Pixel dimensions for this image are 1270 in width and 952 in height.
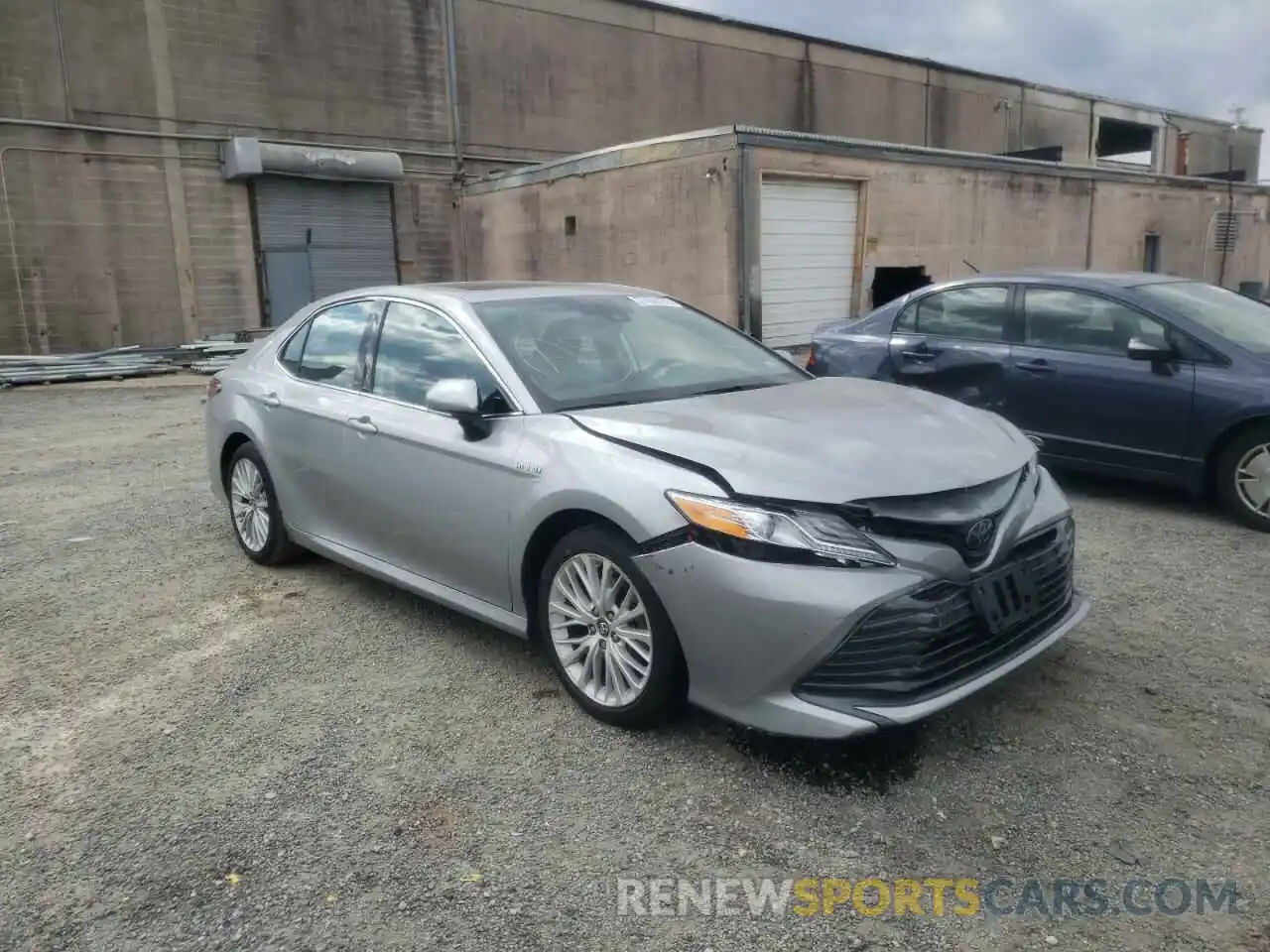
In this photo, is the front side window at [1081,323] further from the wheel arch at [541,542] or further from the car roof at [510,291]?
the wheel arch at [541,542]

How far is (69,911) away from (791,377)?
3.22 meters

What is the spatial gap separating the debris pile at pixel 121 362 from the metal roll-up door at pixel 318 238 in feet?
5.25

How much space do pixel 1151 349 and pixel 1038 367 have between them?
0.74 metres

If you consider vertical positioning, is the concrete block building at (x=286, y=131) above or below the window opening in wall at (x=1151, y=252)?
above

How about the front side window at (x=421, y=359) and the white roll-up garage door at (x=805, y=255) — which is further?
the white roll-up garage door at (x=805, y=255)

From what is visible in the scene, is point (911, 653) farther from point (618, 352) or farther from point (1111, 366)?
point (1111, 366)

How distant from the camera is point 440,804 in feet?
9.55

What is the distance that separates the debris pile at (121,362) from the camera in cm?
1379

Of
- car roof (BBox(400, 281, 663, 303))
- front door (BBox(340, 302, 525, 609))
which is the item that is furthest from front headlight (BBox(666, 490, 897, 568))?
car roof (BBox(400, 281, 663, 303))

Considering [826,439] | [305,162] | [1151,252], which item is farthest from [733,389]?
[1151,252]

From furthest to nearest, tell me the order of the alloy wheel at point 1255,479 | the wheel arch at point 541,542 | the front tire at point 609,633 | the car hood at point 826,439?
the alloy wheel at point 1255,479, the wheel arch at point 541,542, the front tire at point 609,633, the car hood at point 826,439

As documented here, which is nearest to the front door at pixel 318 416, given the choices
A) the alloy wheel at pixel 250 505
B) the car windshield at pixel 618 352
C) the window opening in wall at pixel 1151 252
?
the alloy wheel at pixel 250 505

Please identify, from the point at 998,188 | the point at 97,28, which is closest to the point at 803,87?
the point at 998,188

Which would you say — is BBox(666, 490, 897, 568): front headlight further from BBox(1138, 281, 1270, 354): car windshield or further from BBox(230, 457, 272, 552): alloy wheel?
BBox(1138, 281, 1270, 354): car windshield
